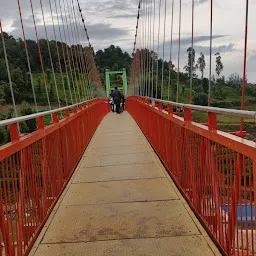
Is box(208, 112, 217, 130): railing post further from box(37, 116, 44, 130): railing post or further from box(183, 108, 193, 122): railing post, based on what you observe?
box(37, 116, 44, 130): railing post

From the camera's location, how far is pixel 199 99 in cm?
841

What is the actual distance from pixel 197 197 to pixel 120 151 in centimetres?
420

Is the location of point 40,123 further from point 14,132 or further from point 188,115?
point 188,115

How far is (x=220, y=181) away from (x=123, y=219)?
118 centimetres

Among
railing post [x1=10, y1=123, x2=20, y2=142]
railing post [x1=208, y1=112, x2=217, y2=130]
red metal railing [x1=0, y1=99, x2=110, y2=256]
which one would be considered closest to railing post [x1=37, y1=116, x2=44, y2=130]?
red metal railing [x1=0, y1=99, x2=110, y2=256]

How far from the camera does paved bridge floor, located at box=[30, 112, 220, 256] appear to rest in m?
3.13

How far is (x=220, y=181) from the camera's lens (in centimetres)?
289

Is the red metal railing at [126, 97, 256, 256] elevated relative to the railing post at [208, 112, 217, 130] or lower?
lower

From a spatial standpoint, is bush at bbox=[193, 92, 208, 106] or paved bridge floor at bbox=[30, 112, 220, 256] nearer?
paved bridge floor at bbox=[30, 112, 220, 256]

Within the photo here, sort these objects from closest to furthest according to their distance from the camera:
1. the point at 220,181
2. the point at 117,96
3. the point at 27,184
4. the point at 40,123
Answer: the point at 220,181
the point at 27,184
the point at 40,123
the point at 117,96

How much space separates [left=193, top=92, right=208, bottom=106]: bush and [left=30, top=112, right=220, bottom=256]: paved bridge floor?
240 cm

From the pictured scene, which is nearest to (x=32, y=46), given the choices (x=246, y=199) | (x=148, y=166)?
(x=148, y=166)

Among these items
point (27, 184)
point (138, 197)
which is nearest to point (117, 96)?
point (138, 197)

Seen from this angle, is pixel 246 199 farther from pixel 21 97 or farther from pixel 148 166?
pixel 21 97
